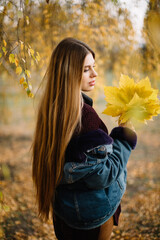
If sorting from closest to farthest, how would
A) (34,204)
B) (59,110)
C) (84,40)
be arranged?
(59,110), (84,40), (34,204)

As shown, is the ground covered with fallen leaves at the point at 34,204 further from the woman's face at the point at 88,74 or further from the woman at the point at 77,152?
the woman's face at the point at 88,74

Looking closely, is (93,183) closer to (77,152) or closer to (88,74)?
(77,152)

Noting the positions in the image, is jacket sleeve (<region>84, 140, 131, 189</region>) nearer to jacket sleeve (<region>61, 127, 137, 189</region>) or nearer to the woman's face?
jacket sleeve (<region>61, 127, 137, 189</region>)

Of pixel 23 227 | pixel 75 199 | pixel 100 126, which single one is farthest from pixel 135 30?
pixel 23 227

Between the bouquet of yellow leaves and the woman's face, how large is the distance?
0.14m

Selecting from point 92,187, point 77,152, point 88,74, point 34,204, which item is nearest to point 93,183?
point 92,187

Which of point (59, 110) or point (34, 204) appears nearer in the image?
point (59, 110)

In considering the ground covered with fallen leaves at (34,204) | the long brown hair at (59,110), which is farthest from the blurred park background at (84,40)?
the long brown hair at (59,110)

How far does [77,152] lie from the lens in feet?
4.11

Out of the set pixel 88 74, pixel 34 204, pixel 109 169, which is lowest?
pixel 34 204

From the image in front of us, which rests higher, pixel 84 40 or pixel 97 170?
pixel 84 40

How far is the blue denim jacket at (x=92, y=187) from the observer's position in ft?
4.06

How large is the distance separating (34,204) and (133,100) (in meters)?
3.66

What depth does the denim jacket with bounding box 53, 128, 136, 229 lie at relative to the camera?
1.24 meters
